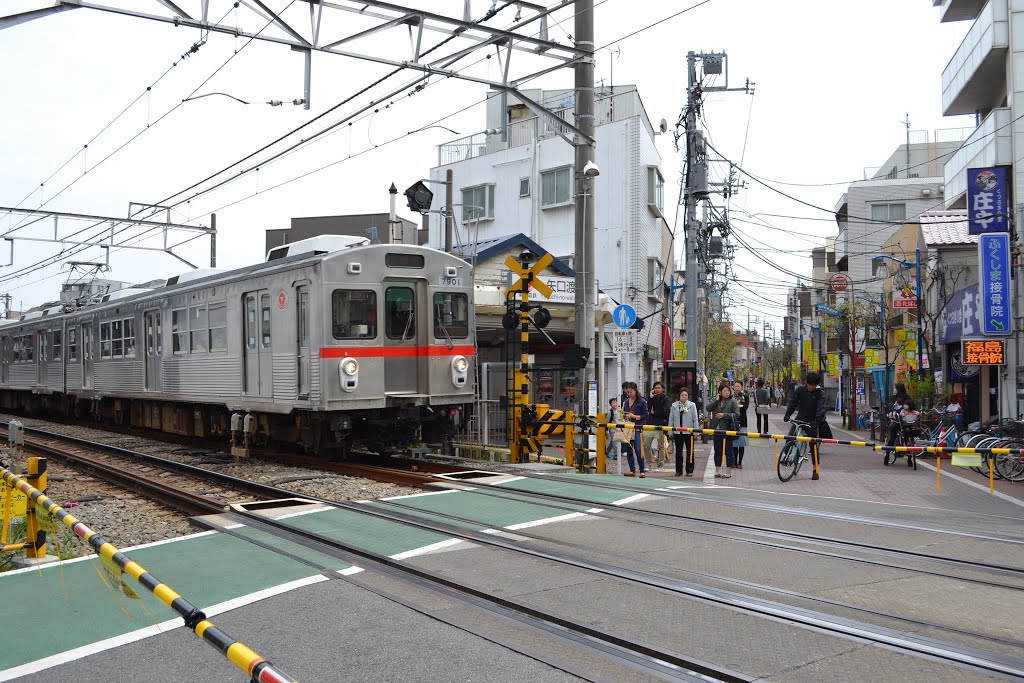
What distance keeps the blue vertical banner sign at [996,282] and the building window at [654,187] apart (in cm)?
1460

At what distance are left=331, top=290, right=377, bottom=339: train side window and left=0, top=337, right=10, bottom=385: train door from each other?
2315cm

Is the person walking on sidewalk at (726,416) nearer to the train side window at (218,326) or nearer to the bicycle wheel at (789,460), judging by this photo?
the bicycle wheel at (789,460)

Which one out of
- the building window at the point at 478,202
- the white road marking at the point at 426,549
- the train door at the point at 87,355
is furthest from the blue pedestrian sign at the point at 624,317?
the building window at the point at 478,202

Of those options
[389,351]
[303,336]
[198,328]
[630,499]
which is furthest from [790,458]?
[198,328]

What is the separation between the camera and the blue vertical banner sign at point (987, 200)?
21828 mm

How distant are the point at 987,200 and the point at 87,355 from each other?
22.5 meters

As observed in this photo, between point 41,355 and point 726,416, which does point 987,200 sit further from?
point 41,355

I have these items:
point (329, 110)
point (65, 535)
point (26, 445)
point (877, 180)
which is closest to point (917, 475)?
point (329, 110)

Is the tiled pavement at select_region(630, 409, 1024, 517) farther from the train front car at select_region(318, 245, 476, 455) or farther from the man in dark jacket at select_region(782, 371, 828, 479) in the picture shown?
the train front car at select_region(318, 245, 476, 455)

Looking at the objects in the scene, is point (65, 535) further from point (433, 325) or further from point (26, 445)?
point (26, 445)

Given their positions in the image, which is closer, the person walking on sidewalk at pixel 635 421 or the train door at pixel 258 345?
the train door at pixel 258 345

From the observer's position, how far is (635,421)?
15.4m

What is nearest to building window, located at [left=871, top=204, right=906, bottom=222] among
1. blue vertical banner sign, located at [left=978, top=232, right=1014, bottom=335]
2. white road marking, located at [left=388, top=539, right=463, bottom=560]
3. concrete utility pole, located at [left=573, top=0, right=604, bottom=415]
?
blue vertical banner sign, located at [left=978, top=232, right=1014, bottom=335]

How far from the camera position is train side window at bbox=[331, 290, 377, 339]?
503 inches
